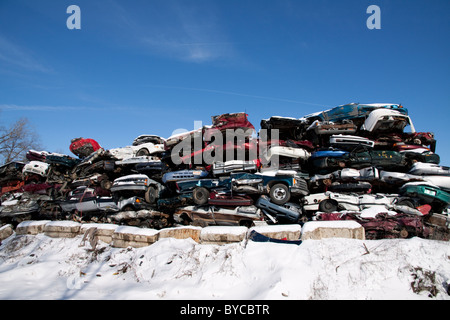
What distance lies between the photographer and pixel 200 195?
10.1 meters

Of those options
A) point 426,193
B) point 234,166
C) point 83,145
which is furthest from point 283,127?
point 83,145

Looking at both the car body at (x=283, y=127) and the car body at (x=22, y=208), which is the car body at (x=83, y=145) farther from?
the car body at (x=283, y=127)

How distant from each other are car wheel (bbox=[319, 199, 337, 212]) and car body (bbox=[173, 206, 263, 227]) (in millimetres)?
2076

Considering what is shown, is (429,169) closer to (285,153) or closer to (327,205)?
(327,205)

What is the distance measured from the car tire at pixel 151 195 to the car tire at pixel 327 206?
647cm

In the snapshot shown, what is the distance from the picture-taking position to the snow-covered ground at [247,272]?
3.56m

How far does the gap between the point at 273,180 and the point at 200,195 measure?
2.70 m

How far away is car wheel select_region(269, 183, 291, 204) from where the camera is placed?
9134mm

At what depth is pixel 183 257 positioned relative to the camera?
16.8 ft

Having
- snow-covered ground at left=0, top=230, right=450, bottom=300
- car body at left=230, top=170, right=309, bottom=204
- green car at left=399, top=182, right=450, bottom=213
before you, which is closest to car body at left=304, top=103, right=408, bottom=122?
green car at left=399, top=182, right=450, bottom=213

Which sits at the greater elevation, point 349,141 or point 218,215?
point 349,141

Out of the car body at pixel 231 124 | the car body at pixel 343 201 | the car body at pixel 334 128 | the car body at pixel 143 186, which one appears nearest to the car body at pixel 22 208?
the car body at pixel 143 186

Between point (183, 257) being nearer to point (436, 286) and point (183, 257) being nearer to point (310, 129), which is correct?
point (436, 286)

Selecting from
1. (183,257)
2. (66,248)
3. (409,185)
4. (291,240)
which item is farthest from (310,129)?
(66,248)
